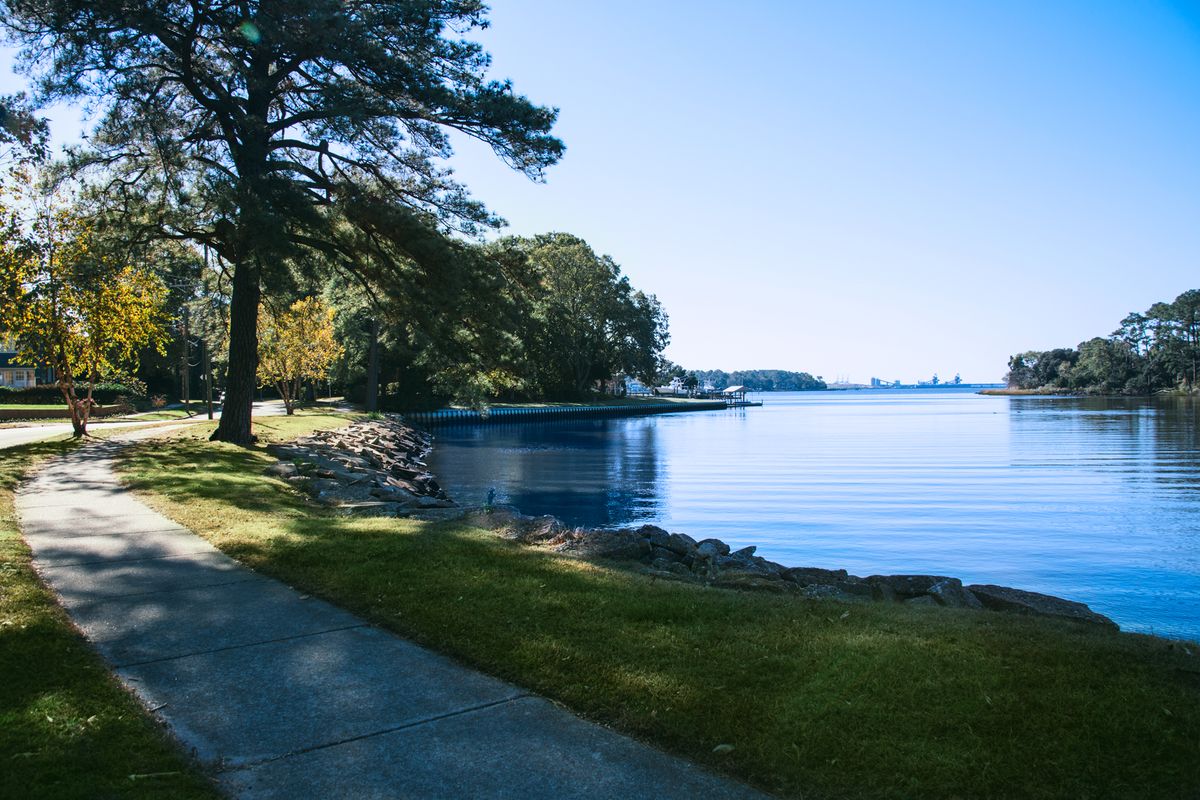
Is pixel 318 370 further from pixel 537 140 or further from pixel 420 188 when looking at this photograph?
pixel 537 140

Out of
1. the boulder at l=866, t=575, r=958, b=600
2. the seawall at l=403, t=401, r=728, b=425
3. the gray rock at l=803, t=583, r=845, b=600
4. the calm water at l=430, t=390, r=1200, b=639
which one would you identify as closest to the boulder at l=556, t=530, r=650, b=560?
the gray rock at l=803, t=583, r=845, b=600

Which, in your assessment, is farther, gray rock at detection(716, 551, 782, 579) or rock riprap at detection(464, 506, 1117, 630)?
gray rock at detection(716, 551, 782, 579)

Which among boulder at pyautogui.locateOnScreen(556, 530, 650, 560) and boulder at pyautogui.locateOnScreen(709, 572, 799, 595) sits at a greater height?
boulder at pyautogui.locateOnScreen(556, 530, 650, 560)

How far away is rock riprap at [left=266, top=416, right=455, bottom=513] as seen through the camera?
13688 millimetres

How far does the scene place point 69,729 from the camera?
3951mm

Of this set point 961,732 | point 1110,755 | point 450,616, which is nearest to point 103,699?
point 450,616

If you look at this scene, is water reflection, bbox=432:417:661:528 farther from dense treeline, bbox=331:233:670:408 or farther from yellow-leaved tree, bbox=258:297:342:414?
yellow-leaved tree, bbox=258:297:342:414

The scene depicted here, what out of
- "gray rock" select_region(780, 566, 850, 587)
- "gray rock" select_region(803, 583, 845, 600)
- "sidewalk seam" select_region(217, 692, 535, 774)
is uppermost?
"sidewalk seam" select_region(217, 692, 535, 774)

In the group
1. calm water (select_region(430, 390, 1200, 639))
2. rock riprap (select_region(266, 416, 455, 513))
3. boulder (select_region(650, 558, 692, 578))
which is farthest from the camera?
calm water (select_region(430, 390, 1200, 639))

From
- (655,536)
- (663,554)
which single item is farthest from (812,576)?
(655,536)

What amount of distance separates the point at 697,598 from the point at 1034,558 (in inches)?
453

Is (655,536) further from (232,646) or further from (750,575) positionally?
(232,646)

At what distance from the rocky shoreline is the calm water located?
3275mm

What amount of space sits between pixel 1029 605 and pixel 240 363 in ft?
57.2
